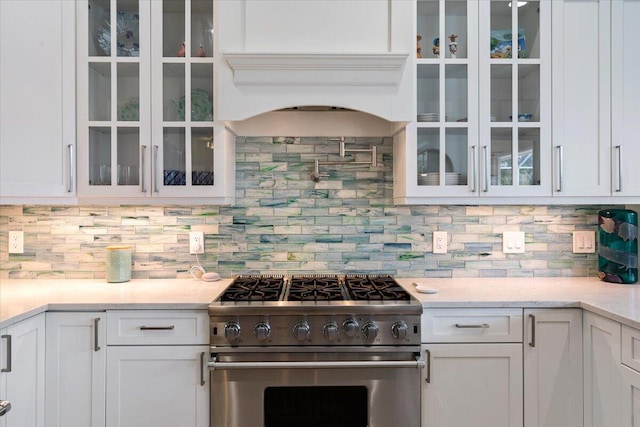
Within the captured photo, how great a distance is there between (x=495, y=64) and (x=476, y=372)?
56.9 inches

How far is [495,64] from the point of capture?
2018 mm

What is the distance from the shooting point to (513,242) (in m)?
2.31

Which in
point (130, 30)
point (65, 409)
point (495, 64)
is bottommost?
point (65, 409)

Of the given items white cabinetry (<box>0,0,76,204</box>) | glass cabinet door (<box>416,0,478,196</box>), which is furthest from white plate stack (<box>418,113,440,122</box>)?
white cabinetry (<box>0,0,76,204</box>)

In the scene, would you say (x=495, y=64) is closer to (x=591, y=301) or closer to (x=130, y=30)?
(x=591, y=301)

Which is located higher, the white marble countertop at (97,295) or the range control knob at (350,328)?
the white marble countertop at (97,295)

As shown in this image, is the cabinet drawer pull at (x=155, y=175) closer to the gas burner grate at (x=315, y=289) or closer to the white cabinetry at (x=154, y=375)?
the white cabinetry at (x=154, y=375)

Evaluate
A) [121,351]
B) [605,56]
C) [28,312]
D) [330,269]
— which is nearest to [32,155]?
[28,312]

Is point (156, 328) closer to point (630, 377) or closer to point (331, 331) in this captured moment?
point (331, 331)

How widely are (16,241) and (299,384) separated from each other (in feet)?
5.79

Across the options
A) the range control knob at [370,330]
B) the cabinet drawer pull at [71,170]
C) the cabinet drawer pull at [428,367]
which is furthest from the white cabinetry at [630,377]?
the cabinet drawer pull at [71,170]

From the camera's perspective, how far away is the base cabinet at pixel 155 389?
5.66 ft

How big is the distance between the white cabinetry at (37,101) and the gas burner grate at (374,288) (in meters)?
1.42

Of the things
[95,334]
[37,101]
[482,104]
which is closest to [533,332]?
[482,104]
